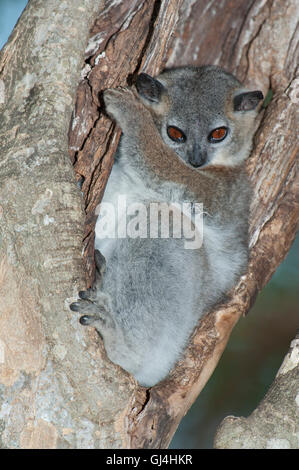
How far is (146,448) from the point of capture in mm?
3002

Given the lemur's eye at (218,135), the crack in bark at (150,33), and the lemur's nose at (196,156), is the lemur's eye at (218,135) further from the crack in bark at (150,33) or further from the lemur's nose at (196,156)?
the crack in bark at (150,33)

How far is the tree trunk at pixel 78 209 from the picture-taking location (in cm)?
240

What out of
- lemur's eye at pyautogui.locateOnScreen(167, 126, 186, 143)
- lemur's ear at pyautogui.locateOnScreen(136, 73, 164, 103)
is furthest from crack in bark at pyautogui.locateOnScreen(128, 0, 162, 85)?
lemur's eye at pyautogui.locateOnScreen(167, 126, 186, 143)

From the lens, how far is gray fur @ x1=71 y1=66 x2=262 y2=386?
10.3ft

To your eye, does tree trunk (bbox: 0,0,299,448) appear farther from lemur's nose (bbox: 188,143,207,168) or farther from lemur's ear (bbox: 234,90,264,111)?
lemur's nose (bbox: 188,143,207,168)

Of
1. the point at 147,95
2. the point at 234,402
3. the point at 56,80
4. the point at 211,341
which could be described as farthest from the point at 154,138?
the point at 234,402

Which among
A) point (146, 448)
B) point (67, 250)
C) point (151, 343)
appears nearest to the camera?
point (67, 250)

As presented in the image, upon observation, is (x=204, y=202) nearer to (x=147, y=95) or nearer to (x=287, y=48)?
(x=147, y=95)

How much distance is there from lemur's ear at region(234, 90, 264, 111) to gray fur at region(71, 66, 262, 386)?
0.19ft

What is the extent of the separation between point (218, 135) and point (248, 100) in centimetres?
33

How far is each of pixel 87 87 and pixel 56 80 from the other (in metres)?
0.52

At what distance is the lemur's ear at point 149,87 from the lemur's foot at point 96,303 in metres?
1.16

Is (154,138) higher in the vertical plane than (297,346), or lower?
higher

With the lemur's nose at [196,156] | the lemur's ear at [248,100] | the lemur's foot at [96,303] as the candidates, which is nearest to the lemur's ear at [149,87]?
the lemur's nose at [196,156]
